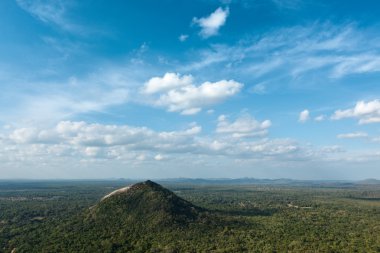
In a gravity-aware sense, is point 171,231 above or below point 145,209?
below

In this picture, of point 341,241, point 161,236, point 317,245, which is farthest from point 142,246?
point 341,241

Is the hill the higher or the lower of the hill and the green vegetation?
the higher

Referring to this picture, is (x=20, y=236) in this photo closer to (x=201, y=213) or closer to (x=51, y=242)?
(x=51, y=242)

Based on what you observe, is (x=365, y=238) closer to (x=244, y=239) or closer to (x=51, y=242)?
(x=244, y=239)

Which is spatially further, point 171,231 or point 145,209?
point 145,209

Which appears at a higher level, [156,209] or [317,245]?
[156,209]

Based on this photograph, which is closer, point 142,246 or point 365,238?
point 142,246

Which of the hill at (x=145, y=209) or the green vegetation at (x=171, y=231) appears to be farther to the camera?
the hill at (x=145, y=209)

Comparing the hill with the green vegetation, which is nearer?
the green vegetation

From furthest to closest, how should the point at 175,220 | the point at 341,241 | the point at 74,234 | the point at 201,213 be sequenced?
1. the point at 201,213
2. the point at 175,220
3. the point at 74,234
4. the point at 341,241

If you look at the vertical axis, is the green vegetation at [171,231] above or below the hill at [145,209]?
below

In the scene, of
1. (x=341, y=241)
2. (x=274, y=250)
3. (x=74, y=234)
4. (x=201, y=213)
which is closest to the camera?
(x=274, y=250)
